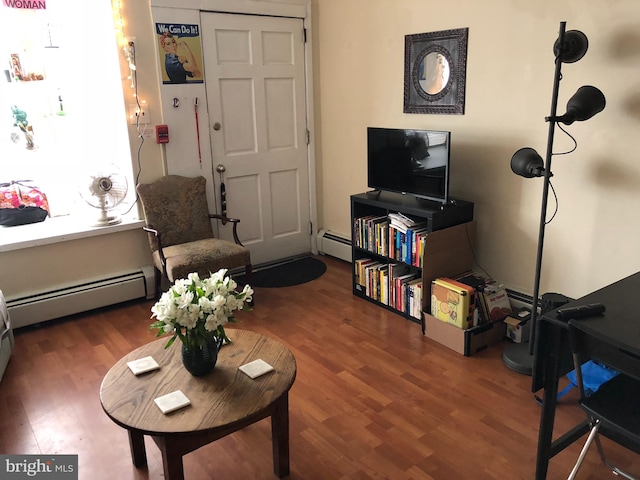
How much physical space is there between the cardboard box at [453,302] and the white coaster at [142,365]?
176 cm

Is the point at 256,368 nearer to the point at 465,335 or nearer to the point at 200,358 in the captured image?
the point at 200,358

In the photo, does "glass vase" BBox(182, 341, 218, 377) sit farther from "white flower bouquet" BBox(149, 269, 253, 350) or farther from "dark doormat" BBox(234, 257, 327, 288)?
"dark doormat" BBox(234, 257, 327, 288)

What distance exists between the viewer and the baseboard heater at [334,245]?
4.59 m

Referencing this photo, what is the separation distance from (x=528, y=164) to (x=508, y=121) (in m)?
0.62

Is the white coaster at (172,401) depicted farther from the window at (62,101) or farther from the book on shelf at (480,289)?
the window at (62,101)

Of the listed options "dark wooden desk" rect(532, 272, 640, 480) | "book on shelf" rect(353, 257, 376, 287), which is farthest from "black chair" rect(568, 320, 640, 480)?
"book on shelf" rect(353, 257, 376, 287)

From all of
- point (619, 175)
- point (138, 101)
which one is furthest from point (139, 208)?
point (619, 175)

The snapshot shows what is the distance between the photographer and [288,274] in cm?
443

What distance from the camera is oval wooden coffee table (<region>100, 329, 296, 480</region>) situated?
5.77 ft

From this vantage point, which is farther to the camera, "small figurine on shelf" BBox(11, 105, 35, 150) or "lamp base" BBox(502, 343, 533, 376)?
"small figurine on shelf" BBox(11, 105, 35, 150)

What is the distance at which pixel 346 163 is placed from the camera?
451 cm

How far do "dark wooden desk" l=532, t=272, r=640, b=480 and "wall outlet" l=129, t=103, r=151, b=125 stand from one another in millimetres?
3030

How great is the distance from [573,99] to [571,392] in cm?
148

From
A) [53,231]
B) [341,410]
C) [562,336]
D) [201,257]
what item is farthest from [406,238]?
[53,231]
